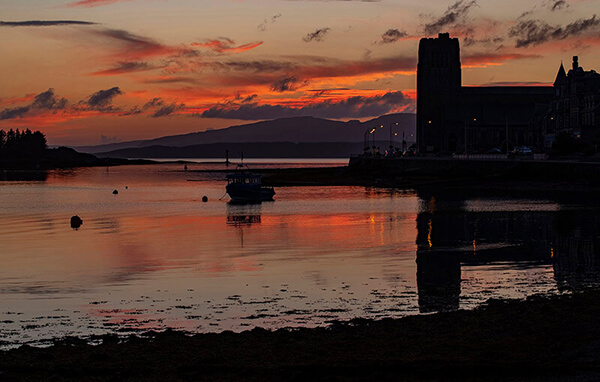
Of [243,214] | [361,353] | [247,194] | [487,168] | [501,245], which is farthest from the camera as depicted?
[487,168]

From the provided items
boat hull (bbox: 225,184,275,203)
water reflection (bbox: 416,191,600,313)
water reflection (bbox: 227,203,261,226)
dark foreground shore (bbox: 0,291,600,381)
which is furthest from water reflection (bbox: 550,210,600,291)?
boat hull (bbox: 225,184,275,203)

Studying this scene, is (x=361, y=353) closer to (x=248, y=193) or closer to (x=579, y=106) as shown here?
(x=248, y=193)

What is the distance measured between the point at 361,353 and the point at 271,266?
1805 cm

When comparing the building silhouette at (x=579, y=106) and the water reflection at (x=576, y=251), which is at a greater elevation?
the building silhouette at (x=579, y=106)

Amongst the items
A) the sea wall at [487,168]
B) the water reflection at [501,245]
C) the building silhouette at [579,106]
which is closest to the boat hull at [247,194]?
the water reflection at [501,245]

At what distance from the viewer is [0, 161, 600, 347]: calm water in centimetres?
2300

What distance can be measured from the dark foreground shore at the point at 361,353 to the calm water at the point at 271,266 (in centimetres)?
246

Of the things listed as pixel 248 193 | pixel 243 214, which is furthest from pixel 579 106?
pixel 243 214

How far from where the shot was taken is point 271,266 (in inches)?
1352

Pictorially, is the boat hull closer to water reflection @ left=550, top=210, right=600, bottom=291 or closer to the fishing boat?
the fishing boat

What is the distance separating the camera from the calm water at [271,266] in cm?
2300

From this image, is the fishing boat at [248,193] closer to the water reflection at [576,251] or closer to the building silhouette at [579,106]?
the water reflection at [576,251]

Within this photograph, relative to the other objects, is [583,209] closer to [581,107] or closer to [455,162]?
[455,162]

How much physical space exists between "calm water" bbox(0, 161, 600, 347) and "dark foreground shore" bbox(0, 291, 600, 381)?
97.0 inches
